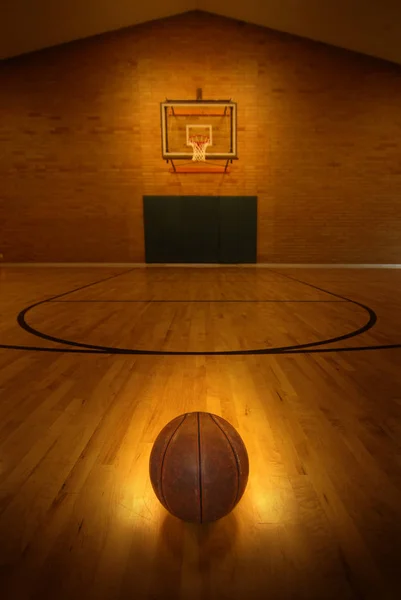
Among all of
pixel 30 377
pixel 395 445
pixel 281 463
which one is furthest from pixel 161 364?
pixel 395 445

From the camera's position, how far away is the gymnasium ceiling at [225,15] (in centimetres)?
706

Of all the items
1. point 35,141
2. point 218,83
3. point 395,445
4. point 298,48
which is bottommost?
point 395,445

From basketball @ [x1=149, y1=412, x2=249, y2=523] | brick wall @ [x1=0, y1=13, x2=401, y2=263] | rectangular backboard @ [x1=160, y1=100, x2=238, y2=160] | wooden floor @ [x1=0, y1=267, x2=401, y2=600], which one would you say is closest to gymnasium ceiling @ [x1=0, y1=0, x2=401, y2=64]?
brick wall @ [x1=0, y1=13, x2=401, y2=263]

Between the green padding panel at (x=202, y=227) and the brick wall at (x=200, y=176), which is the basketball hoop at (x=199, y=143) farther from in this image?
the green padding panel at (x=202, y=227)

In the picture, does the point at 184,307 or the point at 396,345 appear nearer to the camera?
the point at 396,345

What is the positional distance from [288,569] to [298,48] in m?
10.1

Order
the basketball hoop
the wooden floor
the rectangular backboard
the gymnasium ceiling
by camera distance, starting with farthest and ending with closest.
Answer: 1. the basketball hoop
2. the rectangular backboard
3. the gymnasium ceiling
4. the wooden floor

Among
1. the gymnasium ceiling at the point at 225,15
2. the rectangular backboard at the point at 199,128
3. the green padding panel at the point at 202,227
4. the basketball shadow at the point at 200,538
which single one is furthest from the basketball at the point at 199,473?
the gymnasium ceiling at the point at 225,15

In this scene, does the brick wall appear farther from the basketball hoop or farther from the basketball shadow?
the basketball shadow

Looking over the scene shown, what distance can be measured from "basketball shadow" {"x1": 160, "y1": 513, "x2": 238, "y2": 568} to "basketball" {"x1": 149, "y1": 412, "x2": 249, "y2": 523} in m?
0.05

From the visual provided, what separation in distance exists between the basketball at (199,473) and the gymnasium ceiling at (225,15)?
28.0ft

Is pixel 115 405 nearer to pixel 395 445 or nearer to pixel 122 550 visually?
pixel 122 550

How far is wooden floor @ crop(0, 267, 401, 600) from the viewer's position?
1.02 m

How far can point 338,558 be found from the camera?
107cm
